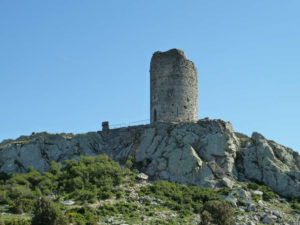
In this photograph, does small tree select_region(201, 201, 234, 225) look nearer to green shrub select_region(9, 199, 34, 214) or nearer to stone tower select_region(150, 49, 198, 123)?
green shrub select_region(9, 199, 34, 214)

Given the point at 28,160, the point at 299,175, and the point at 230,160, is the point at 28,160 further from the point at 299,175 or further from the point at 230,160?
the point at 299,175

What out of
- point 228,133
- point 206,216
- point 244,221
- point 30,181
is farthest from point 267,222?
point 30,181

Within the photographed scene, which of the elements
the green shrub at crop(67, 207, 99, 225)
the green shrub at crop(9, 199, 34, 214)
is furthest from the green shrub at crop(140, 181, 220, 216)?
the green shrub at crop(9, 199, 34, 214)

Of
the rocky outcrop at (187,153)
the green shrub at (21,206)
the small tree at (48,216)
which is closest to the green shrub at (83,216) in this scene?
the small tree at (48,216)

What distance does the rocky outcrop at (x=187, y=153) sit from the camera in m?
33.2

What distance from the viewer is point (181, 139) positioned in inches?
1398

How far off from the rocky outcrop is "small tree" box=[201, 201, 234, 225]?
7.34 m

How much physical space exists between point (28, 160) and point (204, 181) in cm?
1553

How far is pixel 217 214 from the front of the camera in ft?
80.8

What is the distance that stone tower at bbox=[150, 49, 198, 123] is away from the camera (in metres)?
38.9

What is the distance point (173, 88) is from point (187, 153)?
7.66 m

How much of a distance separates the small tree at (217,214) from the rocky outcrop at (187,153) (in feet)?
24.1

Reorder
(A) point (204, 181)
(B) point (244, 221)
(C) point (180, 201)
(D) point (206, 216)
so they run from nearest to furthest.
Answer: (D) point (206, 216)
(B) point (244, 221)
(C) point (180, 201)
(A) point (204, 181)

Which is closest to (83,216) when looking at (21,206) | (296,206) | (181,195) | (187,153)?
(21,206)
